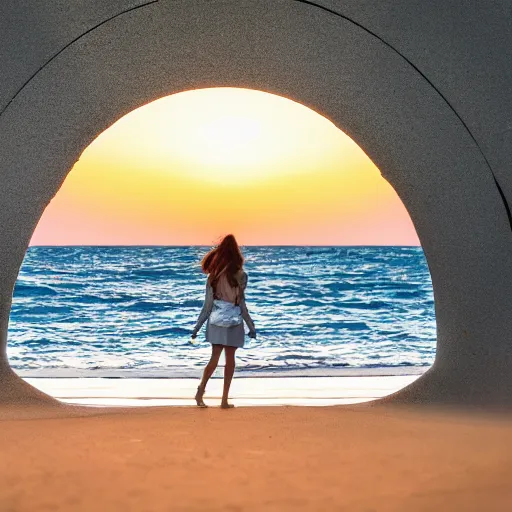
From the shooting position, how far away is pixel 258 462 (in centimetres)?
506

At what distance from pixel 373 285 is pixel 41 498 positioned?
82.9 feet

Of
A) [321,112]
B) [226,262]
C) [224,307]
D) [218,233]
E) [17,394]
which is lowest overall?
[17,394]

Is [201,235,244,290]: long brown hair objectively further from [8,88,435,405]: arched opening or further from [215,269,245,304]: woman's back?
[8,88,435,405]: arched opening

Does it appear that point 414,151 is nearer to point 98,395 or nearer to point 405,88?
point 405,88

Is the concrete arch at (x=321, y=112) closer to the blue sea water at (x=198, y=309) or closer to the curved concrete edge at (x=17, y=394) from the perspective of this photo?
the curved concrete edge at (x=17, y=394)

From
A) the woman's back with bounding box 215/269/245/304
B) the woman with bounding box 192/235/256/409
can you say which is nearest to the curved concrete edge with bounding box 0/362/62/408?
the woman with bounding box 192/235/256/409

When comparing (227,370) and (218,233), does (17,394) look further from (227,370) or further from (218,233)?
(218,233)

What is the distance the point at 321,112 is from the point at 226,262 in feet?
5.18

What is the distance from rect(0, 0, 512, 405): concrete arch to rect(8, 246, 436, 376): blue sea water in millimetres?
5429

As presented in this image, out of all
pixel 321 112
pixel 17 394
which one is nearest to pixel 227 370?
pixel 17 394

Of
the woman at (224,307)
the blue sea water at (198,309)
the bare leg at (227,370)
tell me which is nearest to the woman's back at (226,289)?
the woman at (224,307)

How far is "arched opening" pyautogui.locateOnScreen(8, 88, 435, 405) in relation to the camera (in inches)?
770

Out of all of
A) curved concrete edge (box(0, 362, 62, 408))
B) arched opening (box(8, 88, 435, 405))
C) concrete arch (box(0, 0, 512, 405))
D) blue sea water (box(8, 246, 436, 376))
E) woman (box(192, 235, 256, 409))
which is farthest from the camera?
arched opening (box(8, 88, 435, 405))

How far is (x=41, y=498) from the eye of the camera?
14.0 feet
